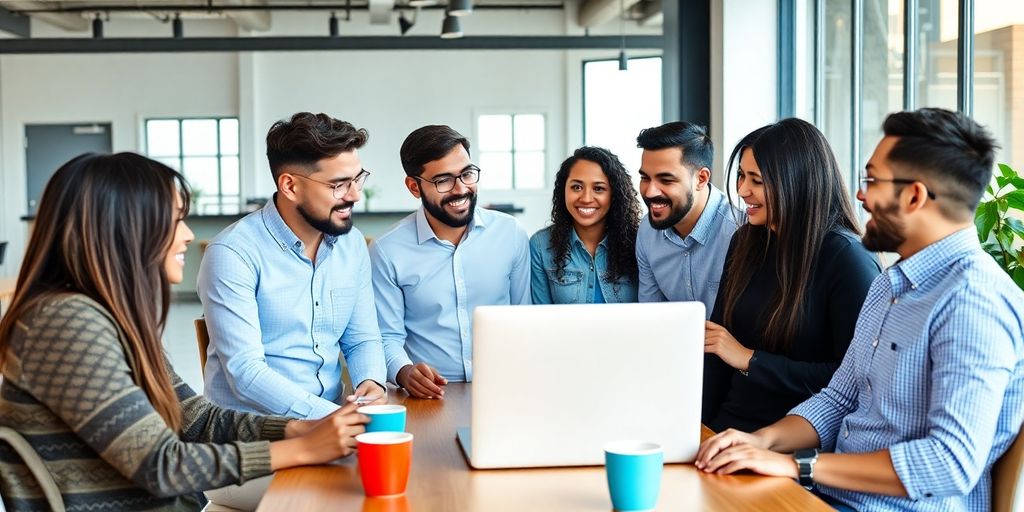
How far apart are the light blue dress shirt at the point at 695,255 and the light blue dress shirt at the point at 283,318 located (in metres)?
0.82

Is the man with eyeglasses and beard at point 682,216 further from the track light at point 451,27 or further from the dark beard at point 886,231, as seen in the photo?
the track light at point 451,27

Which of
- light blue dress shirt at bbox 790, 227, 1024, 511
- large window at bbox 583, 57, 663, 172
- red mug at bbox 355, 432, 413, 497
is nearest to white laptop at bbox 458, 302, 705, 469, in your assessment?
red mug at bbox 355, 432, 413, 497

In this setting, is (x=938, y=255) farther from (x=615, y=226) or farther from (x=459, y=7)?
(x=459, y=7)

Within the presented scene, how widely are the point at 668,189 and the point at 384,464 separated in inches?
61.7

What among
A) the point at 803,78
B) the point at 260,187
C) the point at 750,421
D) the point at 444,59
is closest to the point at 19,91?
the point at 260,187

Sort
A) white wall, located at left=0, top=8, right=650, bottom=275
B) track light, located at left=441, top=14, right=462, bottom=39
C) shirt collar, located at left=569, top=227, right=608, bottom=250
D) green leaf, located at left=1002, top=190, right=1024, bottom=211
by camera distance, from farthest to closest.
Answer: white wall, located at left=0, top=8, right=650, bottom=275
track light, located at left=441, top=14, right=462, bottom=39
shirt collar, located at left=569, top=227, right=608, bottom=250
green leaf, located at left=1002, top=190, right=1024, bottom=211

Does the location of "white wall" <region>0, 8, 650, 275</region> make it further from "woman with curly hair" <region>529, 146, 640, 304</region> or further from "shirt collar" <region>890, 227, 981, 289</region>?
"shirt collar" <region>890, 227, 981, 289</region>

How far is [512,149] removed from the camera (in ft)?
45.4

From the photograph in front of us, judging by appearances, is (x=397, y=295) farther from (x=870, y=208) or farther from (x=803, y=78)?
(x=803, y=78)

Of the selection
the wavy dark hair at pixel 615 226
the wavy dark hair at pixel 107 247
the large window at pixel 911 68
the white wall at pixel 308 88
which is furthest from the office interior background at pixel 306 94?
the wavy dark hair at pixel 107 247

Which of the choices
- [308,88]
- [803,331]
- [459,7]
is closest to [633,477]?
[803,331]

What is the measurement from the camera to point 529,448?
1716 millimetres

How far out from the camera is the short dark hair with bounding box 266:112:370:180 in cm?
255

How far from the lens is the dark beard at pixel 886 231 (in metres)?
1.74
